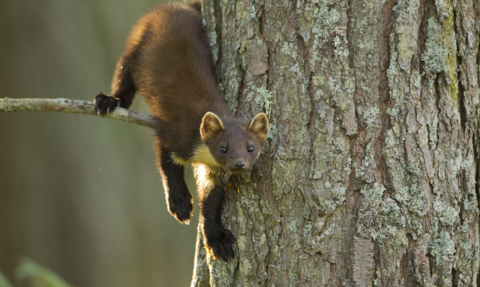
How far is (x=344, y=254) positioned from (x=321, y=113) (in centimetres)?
96

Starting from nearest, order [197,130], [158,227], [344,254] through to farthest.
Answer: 1. [344,254]
2. [197,130]
3. [158,227]

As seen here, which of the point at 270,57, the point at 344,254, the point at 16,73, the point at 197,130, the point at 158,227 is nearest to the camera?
the point at 344,254

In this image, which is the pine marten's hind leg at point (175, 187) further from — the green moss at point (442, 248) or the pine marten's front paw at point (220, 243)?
the green moss at point (442, 248)

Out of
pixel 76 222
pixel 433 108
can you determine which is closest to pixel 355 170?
pixel 433 108

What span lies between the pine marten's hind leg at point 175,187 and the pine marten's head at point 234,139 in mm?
740

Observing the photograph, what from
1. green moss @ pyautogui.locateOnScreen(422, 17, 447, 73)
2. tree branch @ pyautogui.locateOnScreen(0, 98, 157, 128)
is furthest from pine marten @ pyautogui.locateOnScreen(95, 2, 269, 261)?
green moss @ pyautogui.locateOnScreen(422, 17, 447, 73)

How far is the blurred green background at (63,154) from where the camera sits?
862 cm

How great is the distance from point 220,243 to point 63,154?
6.32m

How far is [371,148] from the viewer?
315 centimetres

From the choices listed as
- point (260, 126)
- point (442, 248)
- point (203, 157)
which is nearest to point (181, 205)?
point (203, 157)

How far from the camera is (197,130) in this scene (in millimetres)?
4133

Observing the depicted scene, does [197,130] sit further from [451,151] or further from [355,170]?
[451,151]

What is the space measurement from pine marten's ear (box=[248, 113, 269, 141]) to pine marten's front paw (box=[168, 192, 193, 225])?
4.83 ft

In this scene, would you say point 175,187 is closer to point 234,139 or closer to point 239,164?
point 234,139
